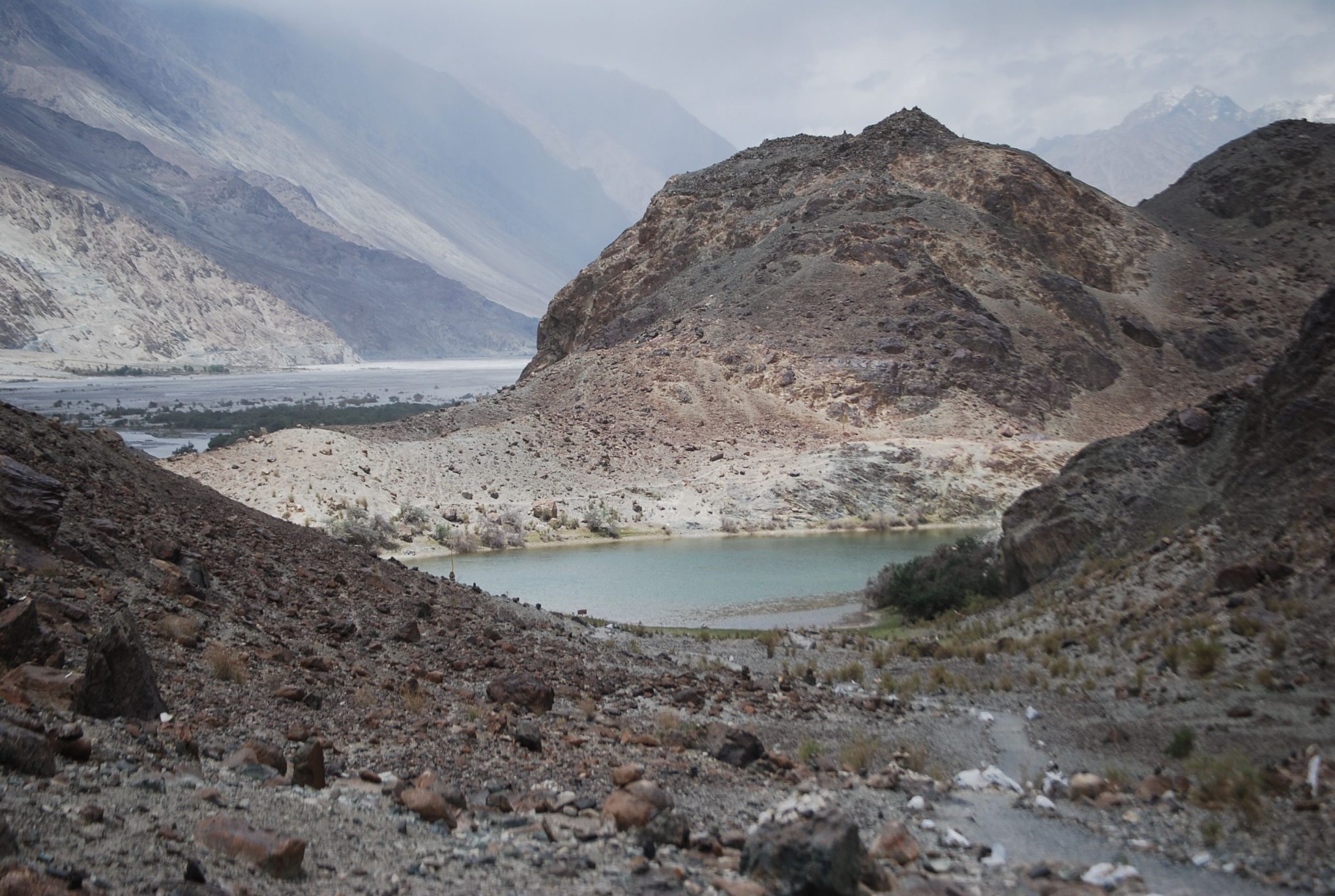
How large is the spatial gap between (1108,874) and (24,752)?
245 inches

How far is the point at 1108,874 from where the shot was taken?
6.74 m

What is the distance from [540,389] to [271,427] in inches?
898

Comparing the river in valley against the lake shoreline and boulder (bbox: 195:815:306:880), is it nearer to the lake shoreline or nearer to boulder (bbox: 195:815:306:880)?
the lake shoreline

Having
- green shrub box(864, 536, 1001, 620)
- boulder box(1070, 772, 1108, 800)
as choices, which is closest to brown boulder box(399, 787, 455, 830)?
boulder box(1070, 772, 1108, 800)

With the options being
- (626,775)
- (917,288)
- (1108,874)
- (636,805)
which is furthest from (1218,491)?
(917,288)

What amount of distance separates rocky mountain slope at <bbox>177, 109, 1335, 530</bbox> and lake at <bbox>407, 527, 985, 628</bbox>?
13.8ft

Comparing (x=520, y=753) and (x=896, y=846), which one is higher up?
(x=896, y=846)

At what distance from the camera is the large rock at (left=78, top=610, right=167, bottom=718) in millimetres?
6992

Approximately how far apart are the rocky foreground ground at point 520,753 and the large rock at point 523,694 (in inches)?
1.9

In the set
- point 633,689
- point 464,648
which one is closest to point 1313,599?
point 633,689

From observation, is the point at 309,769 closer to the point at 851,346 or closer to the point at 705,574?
the point at 705,574

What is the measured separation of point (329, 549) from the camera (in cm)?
1800

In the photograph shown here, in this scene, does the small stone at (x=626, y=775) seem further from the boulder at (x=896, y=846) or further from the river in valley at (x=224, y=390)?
the river in valley at (x=224, y=390)

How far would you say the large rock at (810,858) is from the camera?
19.7 ft
